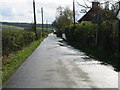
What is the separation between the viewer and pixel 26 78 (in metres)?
8.77

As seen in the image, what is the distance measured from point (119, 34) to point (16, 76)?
6964mm

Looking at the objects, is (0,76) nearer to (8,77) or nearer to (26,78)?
(8,77)

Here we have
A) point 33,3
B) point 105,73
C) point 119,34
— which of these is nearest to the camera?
point 105,73

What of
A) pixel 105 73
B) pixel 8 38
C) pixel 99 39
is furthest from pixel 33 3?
pixel 105 73

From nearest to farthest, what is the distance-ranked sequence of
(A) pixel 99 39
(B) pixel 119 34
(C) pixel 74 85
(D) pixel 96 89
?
(D) pixel 96 89, (C) pixel 74 85, (B) pixel 119 34, (A) pixel 99 39

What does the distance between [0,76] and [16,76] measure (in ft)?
1.87

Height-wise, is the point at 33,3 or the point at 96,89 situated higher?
the point at 33,3

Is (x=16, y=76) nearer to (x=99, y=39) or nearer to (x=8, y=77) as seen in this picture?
(x=8, y=77)

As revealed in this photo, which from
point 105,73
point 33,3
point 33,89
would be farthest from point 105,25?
point 33,3

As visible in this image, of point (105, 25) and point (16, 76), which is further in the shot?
point (105, 25)

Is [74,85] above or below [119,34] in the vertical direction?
below

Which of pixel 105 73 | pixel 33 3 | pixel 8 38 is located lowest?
pixel 105 73

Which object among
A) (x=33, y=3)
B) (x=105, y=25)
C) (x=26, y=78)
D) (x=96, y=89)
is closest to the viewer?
(x=96, y=89)

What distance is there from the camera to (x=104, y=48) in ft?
58.0
